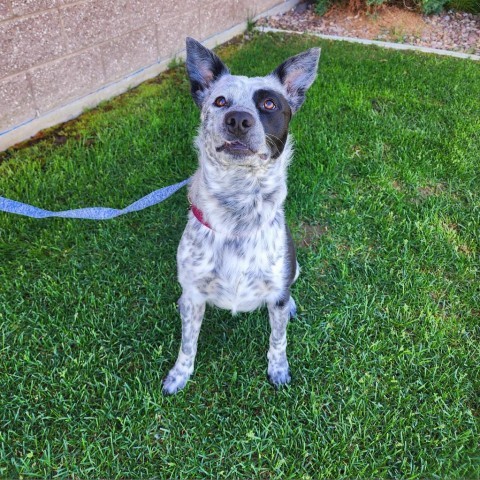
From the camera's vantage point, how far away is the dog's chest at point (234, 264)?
2225 millimetres

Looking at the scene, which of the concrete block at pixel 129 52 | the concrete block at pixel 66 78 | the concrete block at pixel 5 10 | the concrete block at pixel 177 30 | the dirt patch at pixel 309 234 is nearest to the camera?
the dirt patch at pixel 309 234

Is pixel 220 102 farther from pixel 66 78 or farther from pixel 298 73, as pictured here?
pixel 66 78

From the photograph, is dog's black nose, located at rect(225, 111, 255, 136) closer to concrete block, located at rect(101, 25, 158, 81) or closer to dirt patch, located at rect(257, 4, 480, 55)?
concrete block, located at rect(101, 25, 158, 81)

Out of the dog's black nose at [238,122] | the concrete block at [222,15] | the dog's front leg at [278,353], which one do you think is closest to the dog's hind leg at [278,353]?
the dog's front leg at [278,353]

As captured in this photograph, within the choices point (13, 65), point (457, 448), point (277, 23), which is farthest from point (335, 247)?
point (277, 23)

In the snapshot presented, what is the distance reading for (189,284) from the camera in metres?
2.32

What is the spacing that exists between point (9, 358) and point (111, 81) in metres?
3.39

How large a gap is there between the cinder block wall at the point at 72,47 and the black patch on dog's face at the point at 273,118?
2718mm

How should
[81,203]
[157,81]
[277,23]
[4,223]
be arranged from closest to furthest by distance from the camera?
1. [4,223]
2. [81,203]
3. [157,81]
4. [277,23]

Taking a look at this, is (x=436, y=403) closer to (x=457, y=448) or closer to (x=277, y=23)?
(x=457, y=448)

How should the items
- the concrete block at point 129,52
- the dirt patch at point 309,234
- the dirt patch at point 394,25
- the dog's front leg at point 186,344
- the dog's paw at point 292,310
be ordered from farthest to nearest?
1. the dirt patch at point 394,25
2. the concrete block at point 129,52
3. the dirt patch at point 309,234
4. the dog's paw at point 292,310
5. the dog's front leg at point 186,344

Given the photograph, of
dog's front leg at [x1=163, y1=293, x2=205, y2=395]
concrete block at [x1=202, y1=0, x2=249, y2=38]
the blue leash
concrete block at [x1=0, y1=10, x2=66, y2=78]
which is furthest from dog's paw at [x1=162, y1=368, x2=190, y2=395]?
concrete block at [x1=202, y1=0, x2=249, y2=38]

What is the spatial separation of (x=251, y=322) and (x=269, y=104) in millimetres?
1318

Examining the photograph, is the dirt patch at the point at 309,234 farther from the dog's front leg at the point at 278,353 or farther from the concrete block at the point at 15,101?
the concrete block at the point at 15,101
